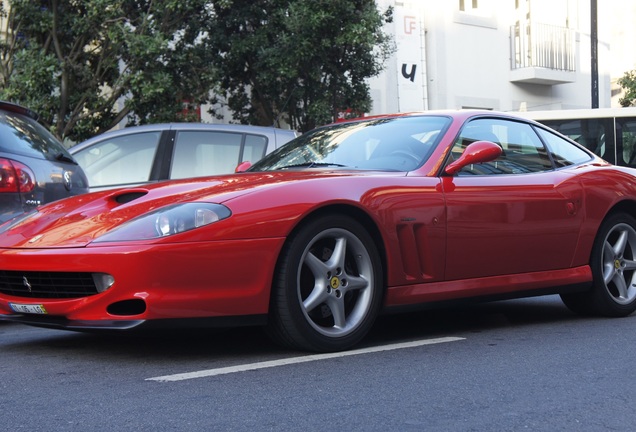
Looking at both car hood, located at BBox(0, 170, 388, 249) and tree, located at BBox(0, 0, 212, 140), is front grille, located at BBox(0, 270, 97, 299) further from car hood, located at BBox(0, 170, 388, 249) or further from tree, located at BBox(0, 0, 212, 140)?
tree, located at BBox(0, 0, 212, 140)

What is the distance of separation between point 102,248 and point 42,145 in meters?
2.68

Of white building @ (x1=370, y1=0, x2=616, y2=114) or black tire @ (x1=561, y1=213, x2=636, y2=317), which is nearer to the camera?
black tire @ (x1=561, y1=213, x2=636, y2=317)

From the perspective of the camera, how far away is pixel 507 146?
638 cm

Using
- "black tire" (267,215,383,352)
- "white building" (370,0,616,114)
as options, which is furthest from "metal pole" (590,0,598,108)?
"black tire" (267,215,383,352)

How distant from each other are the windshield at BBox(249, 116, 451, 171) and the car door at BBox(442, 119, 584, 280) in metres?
0.19

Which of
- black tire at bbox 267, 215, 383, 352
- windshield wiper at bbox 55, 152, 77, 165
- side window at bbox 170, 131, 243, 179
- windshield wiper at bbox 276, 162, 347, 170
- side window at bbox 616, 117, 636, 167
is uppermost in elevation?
windshield wiper at bbox 55, 152, 77, 165

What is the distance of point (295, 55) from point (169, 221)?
13067mm

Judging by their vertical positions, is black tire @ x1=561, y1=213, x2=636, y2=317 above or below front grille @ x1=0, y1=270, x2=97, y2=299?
below

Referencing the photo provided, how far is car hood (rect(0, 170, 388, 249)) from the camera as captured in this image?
15.7 feet

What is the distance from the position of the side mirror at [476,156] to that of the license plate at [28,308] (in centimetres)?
231

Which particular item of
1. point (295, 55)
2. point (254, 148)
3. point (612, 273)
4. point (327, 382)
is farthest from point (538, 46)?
point (327, 382)

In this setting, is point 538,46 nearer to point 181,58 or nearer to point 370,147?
point 181,58

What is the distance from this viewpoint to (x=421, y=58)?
2542 centimetres

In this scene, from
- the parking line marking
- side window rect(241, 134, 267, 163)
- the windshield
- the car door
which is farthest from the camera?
side window rect(241, 134, 267, 163)
